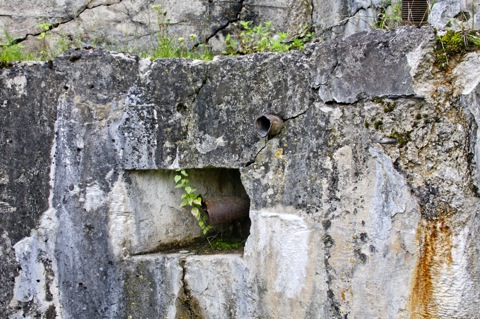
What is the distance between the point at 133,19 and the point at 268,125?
1741 millimetres

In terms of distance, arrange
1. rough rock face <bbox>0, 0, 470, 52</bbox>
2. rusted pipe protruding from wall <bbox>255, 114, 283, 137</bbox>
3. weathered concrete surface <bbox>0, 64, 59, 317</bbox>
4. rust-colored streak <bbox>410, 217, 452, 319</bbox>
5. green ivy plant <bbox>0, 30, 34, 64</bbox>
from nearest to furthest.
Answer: rust-colored streak <bbox>410, 217, 452, 319</bbox>
rusted pipe protruding from wall <bbox>255, 114, 283, 137</bbox>
weathered concrete surface <bbox>0, 64, 59, 317</bbox>
green ivy plant <bbox>0, 30, 34, 64</bbox>
rough rock face <bbox>0, 0, 470, 52</bbox>

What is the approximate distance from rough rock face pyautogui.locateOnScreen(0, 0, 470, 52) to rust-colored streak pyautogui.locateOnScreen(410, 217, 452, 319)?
186 centimetres

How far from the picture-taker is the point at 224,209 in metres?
2.68

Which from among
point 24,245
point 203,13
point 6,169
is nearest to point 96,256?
point 24,245

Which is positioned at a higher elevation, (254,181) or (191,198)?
(254,181)

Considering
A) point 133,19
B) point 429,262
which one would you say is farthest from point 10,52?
point 429,262

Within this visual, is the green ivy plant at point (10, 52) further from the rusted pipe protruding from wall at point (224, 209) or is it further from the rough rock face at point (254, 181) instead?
the rusted pipe protruding from wall at point (224, 209)

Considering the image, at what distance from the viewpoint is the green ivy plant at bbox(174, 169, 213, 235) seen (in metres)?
2.60

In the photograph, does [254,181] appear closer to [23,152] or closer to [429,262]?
[429,262]

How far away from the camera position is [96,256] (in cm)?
262

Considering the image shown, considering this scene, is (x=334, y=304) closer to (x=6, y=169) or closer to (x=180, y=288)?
(x=180, y=288)

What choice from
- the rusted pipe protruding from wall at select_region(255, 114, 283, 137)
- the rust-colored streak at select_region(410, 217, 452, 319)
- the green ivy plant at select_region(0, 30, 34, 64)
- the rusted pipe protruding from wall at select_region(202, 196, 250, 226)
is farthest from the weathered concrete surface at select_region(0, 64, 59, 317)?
the rust-colored streak at select_region(410, 217, 452, 319)

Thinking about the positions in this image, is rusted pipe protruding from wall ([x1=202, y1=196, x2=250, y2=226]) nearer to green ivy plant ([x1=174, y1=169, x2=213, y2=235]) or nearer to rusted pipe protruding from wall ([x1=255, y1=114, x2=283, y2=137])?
green ivy plant ([x1=174, y1=169, x2=213, y2=235])

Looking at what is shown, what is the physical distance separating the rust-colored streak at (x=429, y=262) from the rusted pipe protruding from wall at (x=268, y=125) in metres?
0.77
